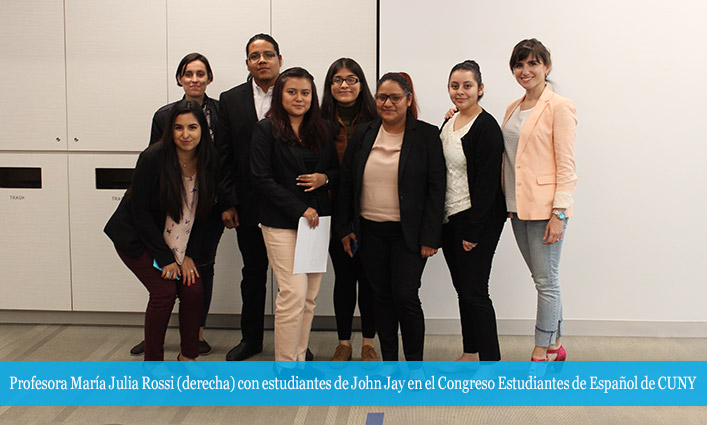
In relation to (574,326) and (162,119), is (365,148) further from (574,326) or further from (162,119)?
(574,326)

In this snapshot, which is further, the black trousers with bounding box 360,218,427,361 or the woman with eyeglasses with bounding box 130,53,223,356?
the woman with eyeglasses with bounding box 130,53,223,356

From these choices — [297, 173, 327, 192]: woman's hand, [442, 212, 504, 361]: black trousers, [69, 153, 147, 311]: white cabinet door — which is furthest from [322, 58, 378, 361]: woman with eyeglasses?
[69, 153, 147, 311]: white cabinet door

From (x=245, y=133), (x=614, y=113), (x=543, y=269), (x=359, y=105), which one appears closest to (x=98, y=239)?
(x=245, y=133)

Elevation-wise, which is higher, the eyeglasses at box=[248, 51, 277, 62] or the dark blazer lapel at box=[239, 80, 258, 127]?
the eyeglasses at box=[248, 51, 277, 62]

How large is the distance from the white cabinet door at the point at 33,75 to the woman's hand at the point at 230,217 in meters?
1.26

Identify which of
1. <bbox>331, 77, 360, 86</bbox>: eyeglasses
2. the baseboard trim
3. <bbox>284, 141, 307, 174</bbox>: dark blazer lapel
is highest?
<bbox>331, 77, 360, 86</bbox>: eyeglasses

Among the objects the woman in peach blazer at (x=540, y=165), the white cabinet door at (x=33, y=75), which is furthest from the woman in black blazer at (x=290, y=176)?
the white cabinet door at (x=33, y=75)

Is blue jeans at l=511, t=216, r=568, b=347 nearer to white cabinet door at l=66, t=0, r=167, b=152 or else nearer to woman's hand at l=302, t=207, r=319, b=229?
woman's hand at l=302, t=207, r=319, b=229

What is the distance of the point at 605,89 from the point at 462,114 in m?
1.16

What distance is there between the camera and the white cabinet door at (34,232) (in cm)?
407

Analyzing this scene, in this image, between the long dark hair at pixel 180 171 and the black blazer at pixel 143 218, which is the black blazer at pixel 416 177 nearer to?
the long dark hair at pixel 180 171

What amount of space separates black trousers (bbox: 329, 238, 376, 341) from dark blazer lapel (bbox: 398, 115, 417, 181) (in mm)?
557

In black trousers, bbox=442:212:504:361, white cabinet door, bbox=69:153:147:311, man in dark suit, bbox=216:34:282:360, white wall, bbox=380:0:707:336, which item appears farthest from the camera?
white cabinet door, bbox=69:153:147:311

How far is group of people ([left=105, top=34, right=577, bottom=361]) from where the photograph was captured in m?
3.01
